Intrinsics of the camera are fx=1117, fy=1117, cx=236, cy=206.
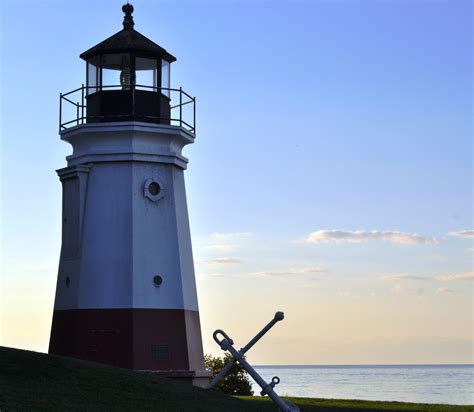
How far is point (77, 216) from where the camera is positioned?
28984 millimetres

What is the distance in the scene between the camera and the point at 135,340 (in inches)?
1088

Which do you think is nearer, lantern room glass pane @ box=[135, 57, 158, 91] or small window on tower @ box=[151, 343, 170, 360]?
small window on tower @ box=[151, 343, 170, 360]

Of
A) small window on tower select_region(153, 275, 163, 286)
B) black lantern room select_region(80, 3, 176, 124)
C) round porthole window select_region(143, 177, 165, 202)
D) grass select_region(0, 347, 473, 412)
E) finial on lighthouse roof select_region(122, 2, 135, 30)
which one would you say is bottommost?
grass select_region(0, 347, 473, 412)

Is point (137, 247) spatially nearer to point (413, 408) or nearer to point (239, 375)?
point (413, 408)

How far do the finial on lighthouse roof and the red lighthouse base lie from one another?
7635mm

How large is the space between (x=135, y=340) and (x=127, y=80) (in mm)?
6731

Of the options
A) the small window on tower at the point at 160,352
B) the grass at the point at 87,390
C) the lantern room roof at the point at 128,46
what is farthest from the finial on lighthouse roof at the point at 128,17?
the grass at the point at 87,390

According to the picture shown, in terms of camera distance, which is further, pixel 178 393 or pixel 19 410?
pixel 178 393

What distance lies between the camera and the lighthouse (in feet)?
91.6

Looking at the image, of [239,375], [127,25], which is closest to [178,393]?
[127,25]

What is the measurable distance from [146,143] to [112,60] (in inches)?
97.1

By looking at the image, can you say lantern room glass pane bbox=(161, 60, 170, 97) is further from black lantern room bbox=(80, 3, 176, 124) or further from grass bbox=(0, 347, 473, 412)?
grass bbox=(0, 347, 473, 412)

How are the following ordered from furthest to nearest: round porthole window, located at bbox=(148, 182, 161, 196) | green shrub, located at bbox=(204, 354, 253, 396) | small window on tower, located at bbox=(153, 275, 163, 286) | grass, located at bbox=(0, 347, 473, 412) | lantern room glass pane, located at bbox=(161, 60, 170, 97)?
green shrub, located at bbox=(204, 354, 253, 396) < lantern room glass pane, located at bbox=(161, 60, 170, 97) < round porthole window, located at bbox=(148, 182, 161, 196) < small window on tower, located at bbox=(153, 275, 163, 286) < grass, located at bbox=(0, 347, 473, 412)

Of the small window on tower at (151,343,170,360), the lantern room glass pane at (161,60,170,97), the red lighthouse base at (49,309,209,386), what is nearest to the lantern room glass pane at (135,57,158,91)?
the lantern room glass pane at (161,60,170,97)
